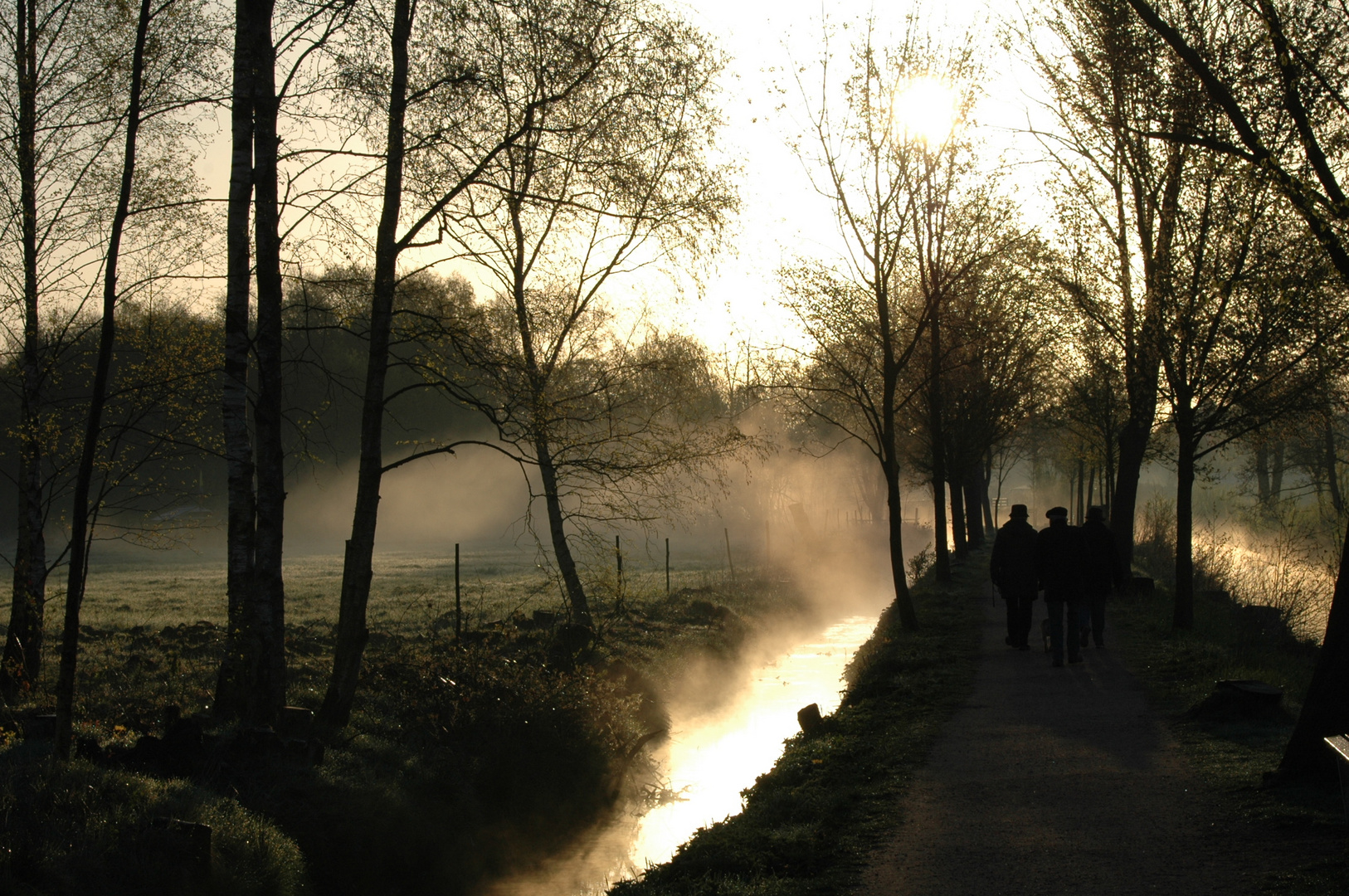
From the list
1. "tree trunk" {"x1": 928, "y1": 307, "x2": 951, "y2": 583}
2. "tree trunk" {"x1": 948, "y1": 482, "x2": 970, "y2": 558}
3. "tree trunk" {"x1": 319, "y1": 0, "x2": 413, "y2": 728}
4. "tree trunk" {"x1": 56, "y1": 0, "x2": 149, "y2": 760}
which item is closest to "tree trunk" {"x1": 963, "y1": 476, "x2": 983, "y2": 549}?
"tree trunk" {"x1": 948, "y1": 482, "x2": 970, "y2": 558}

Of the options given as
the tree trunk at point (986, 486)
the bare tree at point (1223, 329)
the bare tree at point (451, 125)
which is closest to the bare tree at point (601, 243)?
the bare tree at point (451, 125)

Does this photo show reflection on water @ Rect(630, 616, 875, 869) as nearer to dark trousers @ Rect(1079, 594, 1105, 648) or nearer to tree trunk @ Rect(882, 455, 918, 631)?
tree trunk @ Rect(882, 455, 918, 631)

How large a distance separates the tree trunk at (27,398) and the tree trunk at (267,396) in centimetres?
366

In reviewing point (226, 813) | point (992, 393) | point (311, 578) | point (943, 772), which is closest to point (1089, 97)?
point (943, 772)

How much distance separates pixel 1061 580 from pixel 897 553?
4.52 metres

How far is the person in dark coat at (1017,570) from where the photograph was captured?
45.3 ft

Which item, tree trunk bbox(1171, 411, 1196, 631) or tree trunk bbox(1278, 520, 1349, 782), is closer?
tree trunk bbox(1278, 520, 1349, 782)

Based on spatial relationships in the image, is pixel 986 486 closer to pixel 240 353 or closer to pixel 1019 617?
pixel 1019 617

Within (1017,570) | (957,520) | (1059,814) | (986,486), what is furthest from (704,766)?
(986,486)

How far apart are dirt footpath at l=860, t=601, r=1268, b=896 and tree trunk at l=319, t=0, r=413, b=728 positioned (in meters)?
5.91

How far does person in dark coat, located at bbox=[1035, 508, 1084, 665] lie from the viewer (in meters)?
12.7

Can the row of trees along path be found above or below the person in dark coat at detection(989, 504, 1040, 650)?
below

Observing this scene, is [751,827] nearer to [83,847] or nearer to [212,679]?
[83,847]

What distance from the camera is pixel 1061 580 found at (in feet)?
41.6
